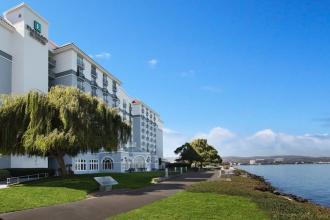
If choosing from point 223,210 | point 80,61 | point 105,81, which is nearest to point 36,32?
point 80,61

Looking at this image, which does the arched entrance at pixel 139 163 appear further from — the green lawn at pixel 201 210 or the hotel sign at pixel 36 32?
the green lawn at pixel 201 210

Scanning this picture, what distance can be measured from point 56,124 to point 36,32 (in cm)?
2908

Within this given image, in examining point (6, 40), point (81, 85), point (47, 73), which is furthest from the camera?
point (81, 85)

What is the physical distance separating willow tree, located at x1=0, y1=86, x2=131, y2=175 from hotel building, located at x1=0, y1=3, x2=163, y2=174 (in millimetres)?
9066

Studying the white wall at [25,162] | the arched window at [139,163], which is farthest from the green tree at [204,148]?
the white wall at [25,162]

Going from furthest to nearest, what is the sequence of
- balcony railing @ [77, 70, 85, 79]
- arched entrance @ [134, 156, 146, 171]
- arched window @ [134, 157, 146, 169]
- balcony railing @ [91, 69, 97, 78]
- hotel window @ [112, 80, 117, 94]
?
hotel window @ [112, 80, 117, 94], arched window @ [134, 157, 146, 169], arched entrance @ [134, 156, 146, 171], balcony railing @ [91, 69, 97, 78], balcony railing @ [77, 70, 85, 79]

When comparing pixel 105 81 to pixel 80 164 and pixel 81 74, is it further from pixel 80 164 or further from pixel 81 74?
pixel 80 164

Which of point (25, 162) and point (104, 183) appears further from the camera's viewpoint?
point (25, 162)

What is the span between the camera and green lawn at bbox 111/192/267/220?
13766mm

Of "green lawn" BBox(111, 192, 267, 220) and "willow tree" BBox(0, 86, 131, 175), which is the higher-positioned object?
"willow tree" BBox(0, 86, 131, 175)

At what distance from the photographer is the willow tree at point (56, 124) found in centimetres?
3109

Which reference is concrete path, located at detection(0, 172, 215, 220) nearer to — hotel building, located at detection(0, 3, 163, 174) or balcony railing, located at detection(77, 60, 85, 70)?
hotel building, located at detection(0, 3, 163, 174)

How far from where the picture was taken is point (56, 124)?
3281cm

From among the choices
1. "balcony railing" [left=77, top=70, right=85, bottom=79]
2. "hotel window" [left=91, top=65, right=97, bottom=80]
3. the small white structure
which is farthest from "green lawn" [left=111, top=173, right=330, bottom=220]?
"hotel window" [left=91, top=65, right=97, bottom=80]
